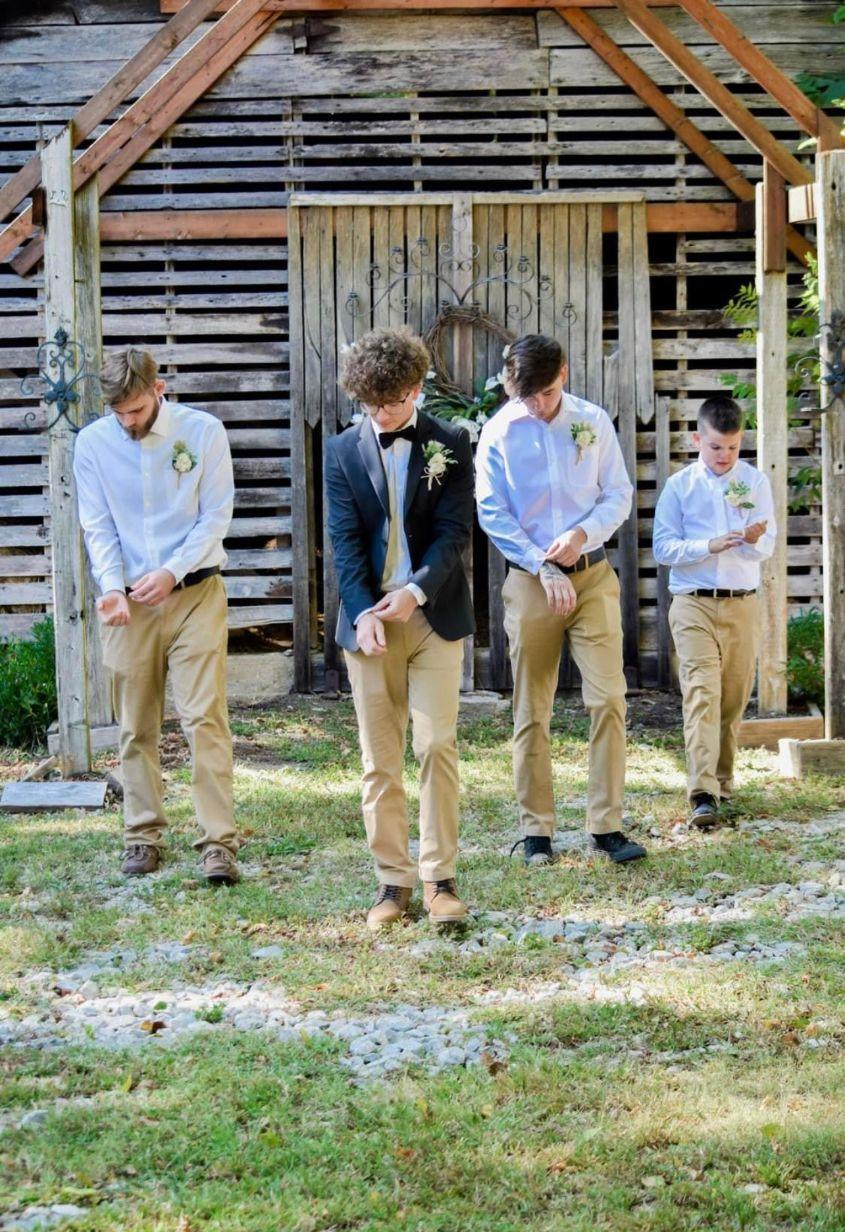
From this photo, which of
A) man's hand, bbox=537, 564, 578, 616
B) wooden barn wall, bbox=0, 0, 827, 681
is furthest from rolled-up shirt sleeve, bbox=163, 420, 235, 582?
wooden barn wall, bbox=0, 0, 827, 681

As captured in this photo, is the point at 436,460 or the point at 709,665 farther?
the point at 709,665

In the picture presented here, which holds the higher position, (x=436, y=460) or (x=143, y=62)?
(x=143, y=62)

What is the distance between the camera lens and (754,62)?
9781 millimetres

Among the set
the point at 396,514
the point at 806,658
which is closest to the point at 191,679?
the point at 396,514

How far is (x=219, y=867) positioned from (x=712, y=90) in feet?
23.0

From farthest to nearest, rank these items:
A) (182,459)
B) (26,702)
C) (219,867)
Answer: (26,702) < (182,459) < (219,867)

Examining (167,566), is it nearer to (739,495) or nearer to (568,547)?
(568,547)

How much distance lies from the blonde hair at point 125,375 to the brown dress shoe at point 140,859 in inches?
78.2

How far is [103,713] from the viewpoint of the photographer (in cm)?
977

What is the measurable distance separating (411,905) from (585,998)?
1.19m

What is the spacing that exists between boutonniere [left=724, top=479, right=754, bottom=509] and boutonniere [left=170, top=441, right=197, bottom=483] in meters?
2.69

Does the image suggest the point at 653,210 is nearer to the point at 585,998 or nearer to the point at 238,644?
the point at 238,644

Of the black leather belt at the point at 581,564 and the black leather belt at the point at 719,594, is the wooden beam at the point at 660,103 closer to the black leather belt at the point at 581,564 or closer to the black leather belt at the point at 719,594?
the black leather belt at the point at 719,594

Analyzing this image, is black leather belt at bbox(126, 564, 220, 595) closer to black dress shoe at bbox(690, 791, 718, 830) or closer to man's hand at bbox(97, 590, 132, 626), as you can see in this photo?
man's hand at bbox(97, 590, 132, 626)
